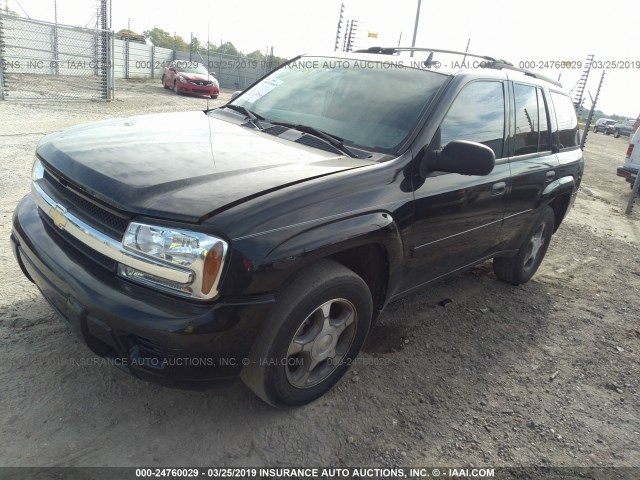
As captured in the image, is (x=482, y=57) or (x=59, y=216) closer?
(x=59, y=216)

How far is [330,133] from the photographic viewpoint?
9.63 ft

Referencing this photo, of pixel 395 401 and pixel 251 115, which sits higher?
pixel 251 115

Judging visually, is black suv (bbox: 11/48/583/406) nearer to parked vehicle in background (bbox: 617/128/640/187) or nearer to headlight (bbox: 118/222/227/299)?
headlight (bbox: 118/222/227/299)

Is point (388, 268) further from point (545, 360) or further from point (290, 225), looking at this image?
point (545, 360)

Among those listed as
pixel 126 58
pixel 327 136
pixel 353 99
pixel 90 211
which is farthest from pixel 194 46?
pixel 90 211

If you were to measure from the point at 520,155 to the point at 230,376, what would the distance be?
2.79m

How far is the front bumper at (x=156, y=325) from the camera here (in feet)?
6.21

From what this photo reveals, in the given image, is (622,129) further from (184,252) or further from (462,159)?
(184,252)

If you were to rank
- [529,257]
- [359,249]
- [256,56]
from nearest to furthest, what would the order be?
[359,249], [529,257], [256,56]

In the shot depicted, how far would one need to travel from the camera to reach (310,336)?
2418 mm

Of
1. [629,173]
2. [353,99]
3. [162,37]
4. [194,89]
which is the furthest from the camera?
[162,37]

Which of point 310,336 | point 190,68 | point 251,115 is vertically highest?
point 251,115

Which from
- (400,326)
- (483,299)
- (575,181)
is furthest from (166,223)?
(575,181)

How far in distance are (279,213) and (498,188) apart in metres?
1.99
